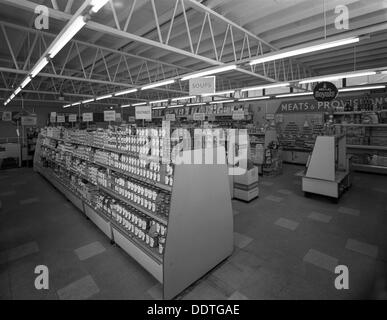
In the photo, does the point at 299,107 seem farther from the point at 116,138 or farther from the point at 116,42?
the point at 116,138

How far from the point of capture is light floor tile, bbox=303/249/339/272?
298 cm

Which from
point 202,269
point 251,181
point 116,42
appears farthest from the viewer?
point 116,42

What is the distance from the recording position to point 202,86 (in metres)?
5.62

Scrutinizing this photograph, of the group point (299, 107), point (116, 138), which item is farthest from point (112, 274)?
point (299, 107)

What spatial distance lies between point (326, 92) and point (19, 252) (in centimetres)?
788

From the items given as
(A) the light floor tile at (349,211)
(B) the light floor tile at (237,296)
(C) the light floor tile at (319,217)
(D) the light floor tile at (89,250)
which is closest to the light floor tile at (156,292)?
(B) the light floor tile at (237,296)

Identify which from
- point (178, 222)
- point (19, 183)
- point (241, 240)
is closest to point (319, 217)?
point (241, 240)

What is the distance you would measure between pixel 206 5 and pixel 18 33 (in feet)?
17.0

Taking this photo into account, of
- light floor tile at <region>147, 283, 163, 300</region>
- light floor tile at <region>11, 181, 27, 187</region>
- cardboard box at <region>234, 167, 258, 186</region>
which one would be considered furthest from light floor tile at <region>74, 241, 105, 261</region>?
light floor tile at <region>11, 181, 27, 187</region>

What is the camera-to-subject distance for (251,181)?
17.7 feet

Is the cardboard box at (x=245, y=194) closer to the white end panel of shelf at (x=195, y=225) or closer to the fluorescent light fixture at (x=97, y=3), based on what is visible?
the white end panel of shelf at (x=195, y=225)

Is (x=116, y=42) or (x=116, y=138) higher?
(x=116, y=42)

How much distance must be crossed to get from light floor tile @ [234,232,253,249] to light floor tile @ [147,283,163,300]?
56.8 inches

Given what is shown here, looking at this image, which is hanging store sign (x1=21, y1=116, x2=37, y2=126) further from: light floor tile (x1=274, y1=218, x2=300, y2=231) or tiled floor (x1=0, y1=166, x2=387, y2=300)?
light floor tile (x1=274, y1=218, x2=300, y2=231)
